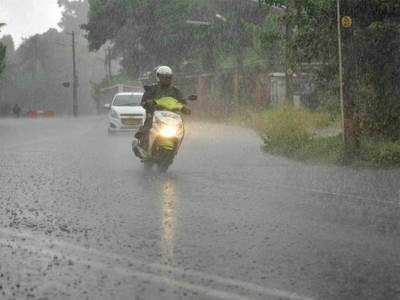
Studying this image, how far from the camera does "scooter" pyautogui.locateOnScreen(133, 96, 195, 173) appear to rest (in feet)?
45.5

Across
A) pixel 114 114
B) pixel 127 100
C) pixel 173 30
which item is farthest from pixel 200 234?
pixel 173 30

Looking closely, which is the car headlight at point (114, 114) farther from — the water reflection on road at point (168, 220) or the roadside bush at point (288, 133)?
the water reflection on road at point (168, 220)

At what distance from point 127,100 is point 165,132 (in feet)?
56.2

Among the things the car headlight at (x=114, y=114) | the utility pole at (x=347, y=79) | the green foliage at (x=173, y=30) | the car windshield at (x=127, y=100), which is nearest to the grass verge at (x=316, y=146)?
the utility pole at (x=347, y=79)

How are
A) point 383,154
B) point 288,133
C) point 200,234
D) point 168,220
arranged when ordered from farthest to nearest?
point 288,133
point 383,154
point 168,220
point 200,234

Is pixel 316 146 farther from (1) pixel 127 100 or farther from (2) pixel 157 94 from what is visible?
(1) pixel 127 100

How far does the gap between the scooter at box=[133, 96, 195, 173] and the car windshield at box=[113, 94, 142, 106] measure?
16.0 m

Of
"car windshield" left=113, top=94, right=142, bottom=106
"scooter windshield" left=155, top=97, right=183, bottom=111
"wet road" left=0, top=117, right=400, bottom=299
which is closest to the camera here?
"wet road" left=0, top=117, right=400, bottom=299

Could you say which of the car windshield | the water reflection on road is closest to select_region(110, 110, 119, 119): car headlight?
the car windshield

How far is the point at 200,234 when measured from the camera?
7.80m

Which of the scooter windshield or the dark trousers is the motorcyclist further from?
the scooter windshield

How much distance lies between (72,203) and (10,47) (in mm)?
137709

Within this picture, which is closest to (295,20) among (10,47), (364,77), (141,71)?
(364,77)

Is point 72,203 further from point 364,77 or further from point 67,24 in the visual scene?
point 67,24
